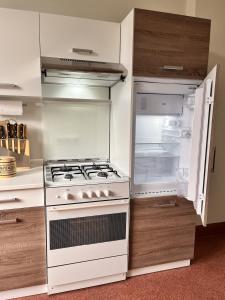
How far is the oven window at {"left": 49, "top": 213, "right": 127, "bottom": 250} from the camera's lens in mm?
1577

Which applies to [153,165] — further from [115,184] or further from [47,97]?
[47,97]

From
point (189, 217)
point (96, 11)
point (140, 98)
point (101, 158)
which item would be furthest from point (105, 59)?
point (189, 217)

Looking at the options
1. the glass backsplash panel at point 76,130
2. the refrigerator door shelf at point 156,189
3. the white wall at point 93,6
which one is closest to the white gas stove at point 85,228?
the refrigerator door shelf at point 156,189

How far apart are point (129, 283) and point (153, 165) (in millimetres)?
973

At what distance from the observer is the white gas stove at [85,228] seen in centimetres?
156

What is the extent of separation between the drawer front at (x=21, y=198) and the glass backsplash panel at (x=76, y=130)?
606 millimetres

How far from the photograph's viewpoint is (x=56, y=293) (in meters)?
1.68

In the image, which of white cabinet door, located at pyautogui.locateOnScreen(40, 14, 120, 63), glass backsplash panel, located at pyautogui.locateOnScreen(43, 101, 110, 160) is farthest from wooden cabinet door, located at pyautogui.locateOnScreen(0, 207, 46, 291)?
white cabinet door, located at pyautogui.locateOnScreen(40, 14, 120, 63)

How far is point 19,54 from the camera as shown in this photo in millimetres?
1648

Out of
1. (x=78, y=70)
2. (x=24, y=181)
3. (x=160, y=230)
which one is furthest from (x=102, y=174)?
(x=78, y=70)

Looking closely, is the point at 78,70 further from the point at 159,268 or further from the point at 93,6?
the point at 159,268

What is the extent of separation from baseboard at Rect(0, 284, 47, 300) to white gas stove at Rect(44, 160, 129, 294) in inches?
3.0

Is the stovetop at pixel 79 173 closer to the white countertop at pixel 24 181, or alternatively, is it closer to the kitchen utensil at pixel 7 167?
the white countertop at pixel 24 181

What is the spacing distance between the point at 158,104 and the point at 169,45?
0.44 meters
